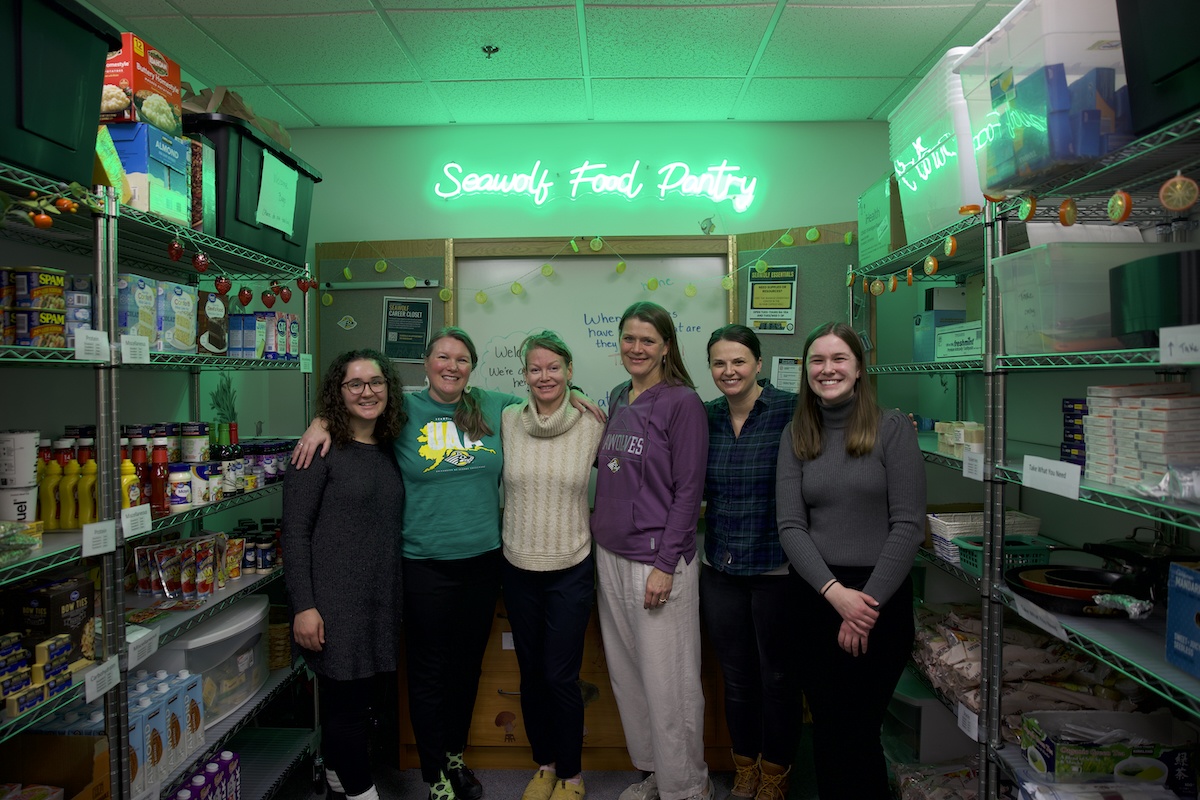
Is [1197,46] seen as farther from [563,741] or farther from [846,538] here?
[563,741]

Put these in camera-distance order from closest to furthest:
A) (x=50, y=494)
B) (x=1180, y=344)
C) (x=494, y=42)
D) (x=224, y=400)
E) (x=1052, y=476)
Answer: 1. (x=1180, y=344)
2. (x=1052, y=476)
3. (x=50, y=494)
4. (x=494, y=42)
5. (x=224, y=400)

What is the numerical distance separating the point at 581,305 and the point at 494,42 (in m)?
1.28

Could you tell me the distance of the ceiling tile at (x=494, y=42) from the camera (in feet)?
7.62

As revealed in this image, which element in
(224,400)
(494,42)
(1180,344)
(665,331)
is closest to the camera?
(1180,344)

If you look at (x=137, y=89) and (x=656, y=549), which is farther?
(x=656, y=549)

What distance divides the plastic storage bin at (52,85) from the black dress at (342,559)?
99cm

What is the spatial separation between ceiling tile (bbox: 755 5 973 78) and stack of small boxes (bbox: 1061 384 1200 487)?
66.9 inches

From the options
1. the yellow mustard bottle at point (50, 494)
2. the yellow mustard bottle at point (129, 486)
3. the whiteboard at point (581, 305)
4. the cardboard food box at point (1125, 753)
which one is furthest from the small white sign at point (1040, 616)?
the yellow mustard bottle at point (50, 494)

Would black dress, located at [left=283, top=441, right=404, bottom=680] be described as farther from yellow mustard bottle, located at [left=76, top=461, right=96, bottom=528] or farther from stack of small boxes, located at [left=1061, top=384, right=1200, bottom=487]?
stack of small boxes, located at [left=1061, top=384, right=1200, bottom=487]

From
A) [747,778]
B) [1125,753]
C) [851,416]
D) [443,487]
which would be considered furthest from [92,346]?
[1125,753]

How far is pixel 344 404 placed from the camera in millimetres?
2035

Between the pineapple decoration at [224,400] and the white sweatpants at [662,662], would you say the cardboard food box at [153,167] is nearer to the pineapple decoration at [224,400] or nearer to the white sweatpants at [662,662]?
the pineapple decoration at [224,400]

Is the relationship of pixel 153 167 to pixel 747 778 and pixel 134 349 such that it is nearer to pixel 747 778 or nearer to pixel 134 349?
pixel 134 349

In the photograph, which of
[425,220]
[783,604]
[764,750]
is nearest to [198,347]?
[425,220]
